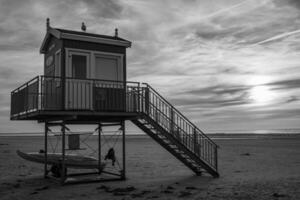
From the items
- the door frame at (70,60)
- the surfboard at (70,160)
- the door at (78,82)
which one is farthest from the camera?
the surfboard at (70,160)

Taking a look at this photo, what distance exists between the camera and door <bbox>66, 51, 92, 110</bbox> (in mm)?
16156

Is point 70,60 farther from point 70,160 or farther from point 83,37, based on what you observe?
point 70,160

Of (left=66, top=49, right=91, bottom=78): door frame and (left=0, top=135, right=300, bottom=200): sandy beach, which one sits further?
(left=66, top=49, right=91, bottom=78): door frame

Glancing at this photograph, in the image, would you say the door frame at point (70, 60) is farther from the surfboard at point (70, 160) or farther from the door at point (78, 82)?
the surfboard at point (70, 160)

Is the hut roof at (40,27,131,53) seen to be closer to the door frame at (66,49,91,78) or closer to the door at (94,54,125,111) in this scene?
the door frame at (66,49,91,78)

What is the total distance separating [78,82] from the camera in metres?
16.5

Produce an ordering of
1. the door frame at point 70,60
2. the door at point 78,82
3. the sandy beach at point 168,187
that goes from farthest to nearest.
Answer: the door frame at point 70,60, the door at point 78,82, the sandy beach at point 168,187

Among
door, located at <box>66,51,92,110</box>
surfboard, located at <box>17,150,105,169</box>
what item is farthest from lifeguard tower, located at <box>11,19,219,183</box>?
surfboard, located at <box>17,150,105,169</box>

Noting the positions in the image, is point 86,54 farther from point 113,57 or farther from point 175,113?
point 175,113

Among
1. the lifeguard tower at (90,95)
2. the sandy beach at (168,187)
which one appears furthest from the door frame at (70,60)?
the sandy beach at (168,187)

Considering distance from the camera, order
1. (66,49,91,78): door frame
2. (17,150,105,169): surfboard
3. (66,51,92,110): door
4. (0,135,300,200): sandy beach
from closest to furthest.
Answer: (0,135,300,200): sandy beach, (66,51,92,110): door, (66,49,91,78): door frame, (17,150,105,169): surfboard

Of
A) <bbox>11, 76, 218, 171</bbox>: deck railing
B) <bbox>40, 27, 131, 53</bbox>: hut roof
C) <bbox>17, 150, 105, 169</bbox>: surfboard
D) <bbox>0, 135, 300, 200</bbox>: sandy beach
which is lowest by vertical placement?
<bbox>0, 135, 300, 200</bbox>: sandy beach

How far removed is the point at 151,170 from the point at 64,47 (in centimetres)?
1006

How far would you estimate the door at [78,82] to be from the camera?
53.0 ft
